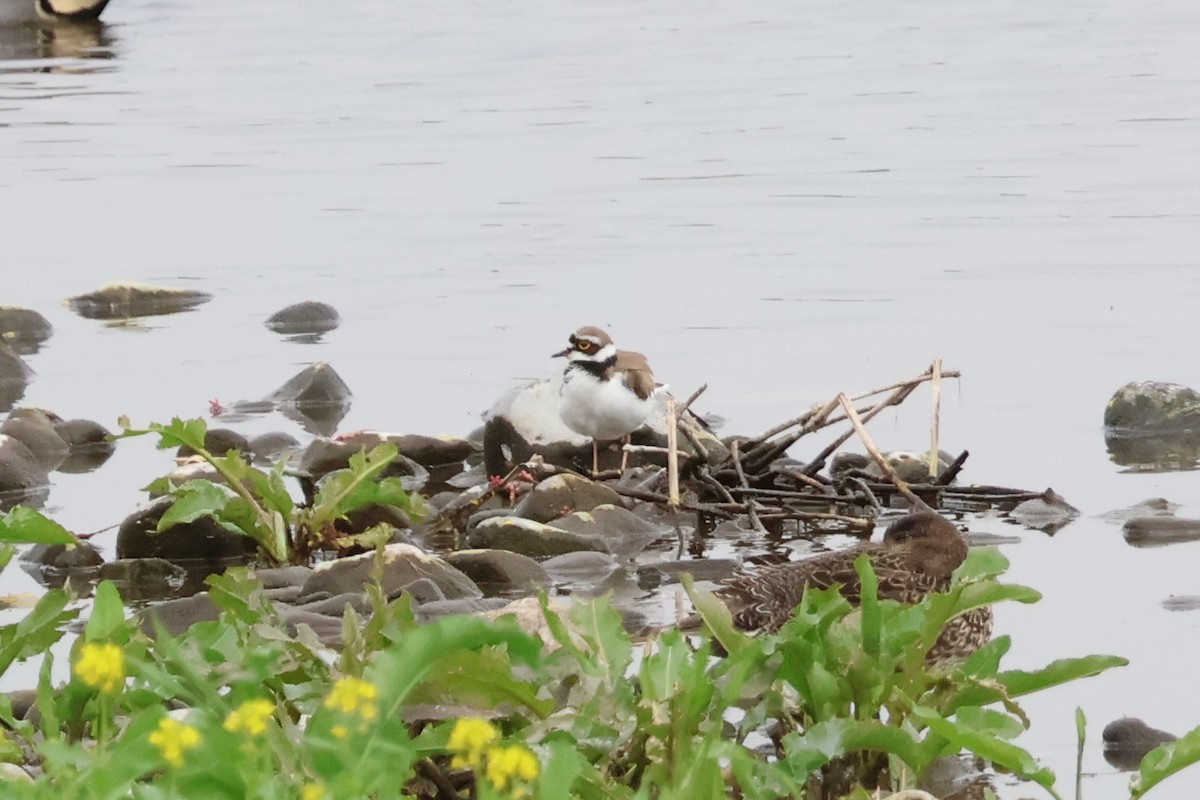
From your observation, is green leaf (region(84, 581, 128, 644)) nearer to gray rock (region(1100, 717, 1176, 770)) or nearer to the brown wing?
gray rock (region(1100, 717, 1176, 770))

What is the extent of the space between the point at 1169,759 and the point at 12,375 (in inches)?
350

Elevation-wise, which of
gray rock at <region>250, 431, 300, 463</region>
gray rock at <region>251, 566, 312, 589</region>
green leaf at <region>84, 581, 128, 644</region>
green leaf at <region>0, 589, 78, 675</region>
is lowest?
gray rock at <region>250, 431, 300, 463</region>

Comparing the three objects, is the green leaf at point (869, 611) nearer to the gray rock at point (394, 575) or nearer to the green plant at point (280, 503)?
the gray rock at point (394, 575)

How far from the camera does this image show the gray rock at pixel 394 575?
24.1ft

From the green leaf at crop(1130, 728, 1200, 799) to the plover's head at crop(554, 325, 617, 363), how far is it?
5.55 meters

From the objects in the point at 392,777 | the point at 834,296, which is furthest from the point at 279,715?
the point at 834,296

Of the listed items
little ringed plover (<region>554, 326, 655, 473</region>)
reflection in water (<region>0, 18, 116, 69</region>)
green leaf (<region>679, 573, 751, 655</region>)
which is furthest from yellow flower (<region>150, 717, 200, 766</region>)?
reflection in water (<region>0, 18, 116, 69</region>)

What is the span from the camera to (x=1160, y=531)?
8.17 metres

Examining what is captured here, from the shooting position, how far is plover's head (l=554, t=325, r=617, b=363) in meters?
9.70

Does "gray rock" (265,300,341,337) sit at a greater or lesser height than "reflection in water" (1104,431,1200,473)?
lesser

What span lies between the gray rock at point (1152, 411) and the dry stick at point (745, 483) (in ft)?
7.42

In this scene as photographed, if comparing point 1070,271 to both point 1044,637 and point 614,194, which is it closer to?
point 614,194

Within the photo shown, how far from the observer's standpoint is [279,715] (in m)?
4.53

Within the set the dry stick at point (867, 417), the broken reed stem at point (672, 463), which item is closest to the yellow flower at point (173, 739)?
the broken reed stem at point (672, 463)
